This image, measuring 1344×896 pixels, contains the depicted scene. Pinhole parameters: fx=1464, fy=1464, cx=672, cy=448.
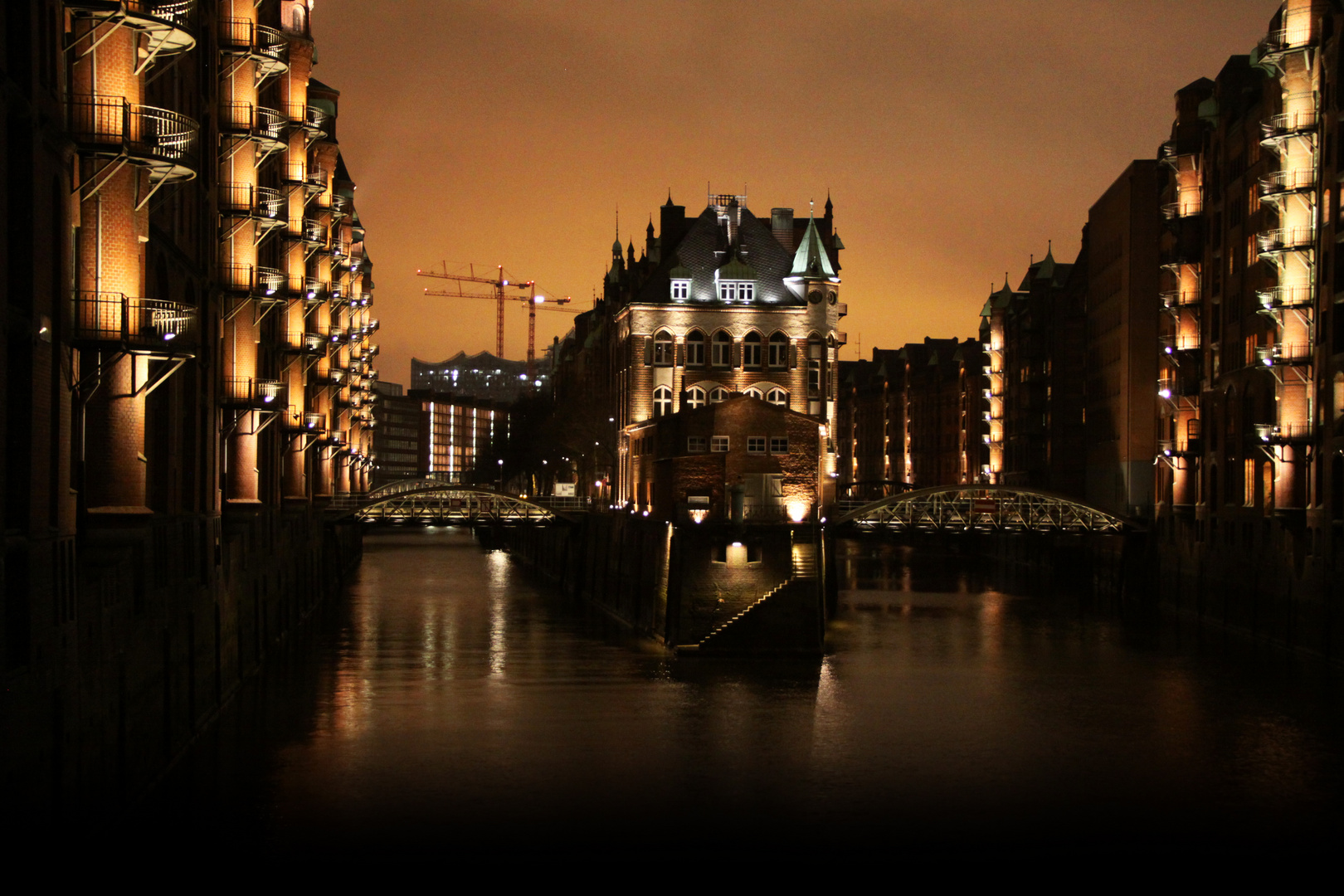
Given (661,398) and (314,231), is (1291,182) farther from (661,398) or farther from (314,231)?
(661,398)

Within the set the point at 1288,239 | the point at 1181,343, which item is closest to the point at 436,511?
the point at 1181,343

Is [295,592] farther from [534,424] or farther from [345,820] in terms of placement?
[534,424]

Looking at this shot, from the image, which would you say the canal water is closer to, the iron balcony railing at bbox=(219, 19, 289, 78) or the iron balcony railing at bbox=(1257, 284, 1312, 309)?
the iron balcony railing at bbox=(1257, 284, 1312, 309)

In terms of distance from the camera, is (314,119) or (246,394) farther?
(314,119)

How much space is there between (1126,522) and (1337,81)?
87.5ft

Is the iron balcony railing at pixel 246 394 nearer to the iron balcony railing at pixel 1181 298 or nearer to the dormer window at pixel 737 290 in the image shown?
the iron balcony railing at pixel 1181 298

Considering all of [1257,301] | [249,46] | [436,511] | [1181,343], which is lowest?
[436,511]

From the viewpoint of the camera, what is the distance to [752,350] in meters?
76.8

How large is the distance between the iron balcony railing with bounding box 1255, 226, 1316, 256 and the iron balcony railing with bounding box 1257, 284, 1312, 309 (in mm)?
1240

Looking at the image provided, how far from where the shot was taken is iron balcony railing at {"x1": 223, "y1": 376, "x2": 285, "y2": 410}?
121 feet

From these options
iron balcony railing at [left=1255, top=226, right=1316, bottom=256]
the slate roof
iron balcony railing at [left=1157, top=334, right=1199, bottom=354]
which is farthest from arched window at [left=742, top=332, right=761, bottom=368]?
iron balcony railing at [left=1255, top=226, right=1316, bottom=256]

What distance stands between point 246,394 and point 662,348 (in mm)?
40044

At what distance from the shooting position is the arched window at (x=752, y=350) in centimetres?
7656

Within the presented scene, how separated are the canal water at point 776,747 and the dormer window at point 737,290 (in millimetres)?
25758
